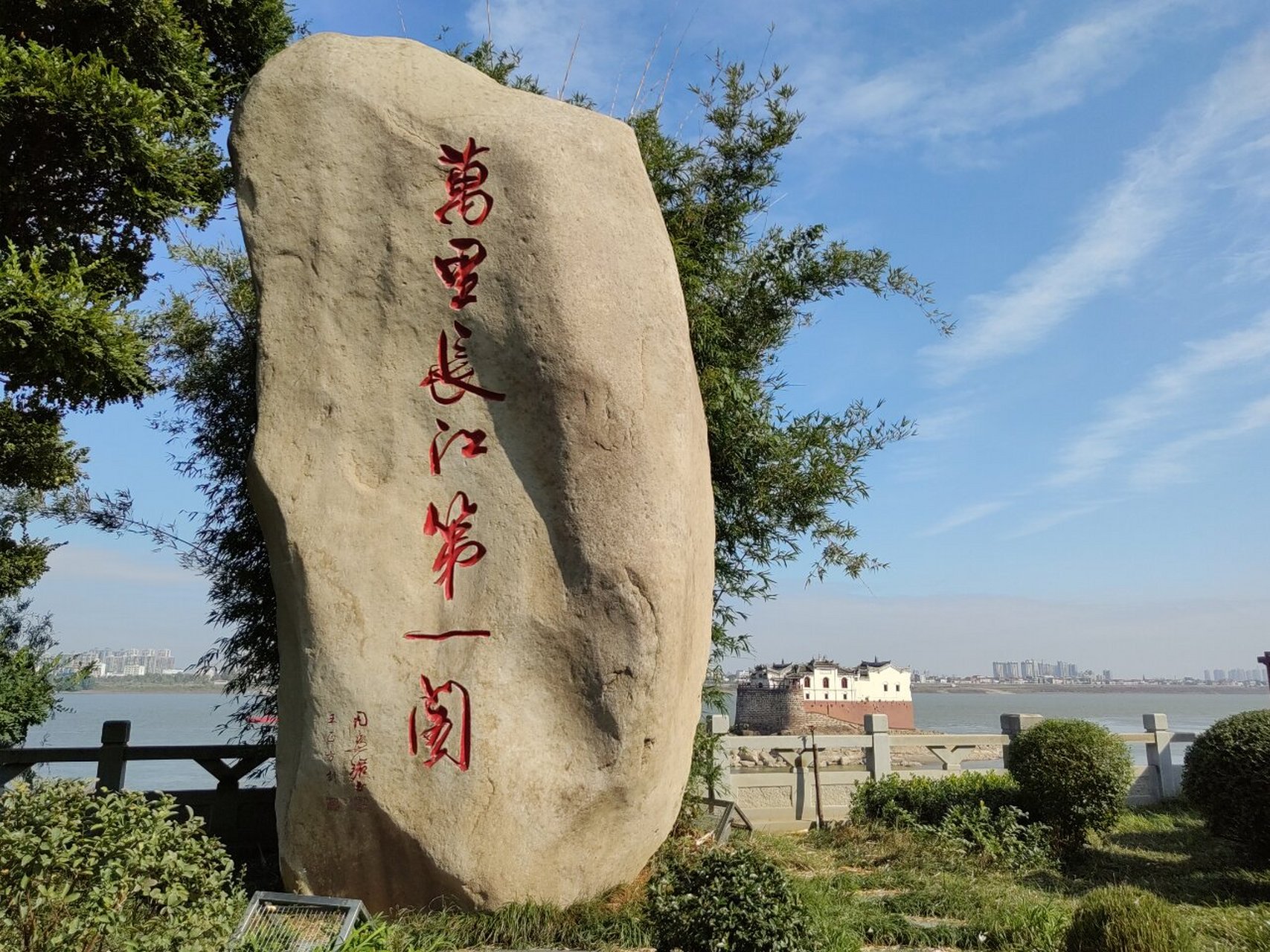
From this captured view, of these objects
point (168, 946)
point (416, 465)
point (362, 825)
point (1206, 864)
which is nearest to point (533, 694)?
point (362, 825)

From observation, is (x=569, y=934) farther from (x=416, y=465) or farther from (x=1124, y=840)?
(x=1124, y=840)

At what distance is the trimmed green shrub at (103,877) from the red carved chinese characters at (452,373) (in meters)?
2.13

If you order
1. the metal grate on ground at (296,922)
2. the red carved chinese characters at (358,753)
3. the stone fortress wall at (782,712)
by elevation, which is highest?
the red carved chinese characters at (358,753)

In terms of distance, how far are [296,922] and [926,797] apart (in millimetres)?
5971

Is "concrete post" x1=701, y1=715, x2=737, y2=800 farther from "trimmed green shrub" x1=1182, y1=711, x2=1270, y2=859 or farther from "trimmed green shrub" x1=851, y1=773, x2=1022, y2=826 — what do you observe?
"trimmed green shrub" x1=1182, y1=711, x2=1270, y2=859

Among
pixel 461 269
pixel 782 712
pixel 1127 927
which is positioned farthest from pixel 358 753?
pixel 782 712

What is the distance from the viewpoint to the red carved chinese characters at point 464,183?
4660mm

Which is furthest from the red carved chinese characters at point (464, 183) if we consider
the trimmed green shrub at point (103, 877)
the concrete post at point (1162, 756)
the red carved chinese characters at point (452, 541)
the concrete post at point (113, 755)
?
the concrete post at point (1162, 756)

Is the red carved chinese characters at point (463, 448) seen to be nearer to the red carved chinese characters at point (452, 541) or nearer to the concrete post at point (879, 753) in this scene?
the red carved chinese characters at point (452, 541)

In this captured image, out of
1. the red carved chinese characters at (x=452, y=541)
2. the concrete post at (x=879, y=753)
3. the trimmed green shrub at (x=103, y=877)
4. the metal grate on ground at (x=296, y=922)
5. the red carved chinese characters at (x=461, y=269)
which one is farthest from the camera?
the concrete post at (x=879, y=753)

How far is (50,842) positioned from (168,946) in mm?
492

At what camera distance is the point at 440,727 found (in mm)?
4195

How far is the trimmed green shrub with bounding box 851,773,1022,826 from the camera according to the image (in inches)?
315

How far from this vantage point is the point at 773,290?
803cm
